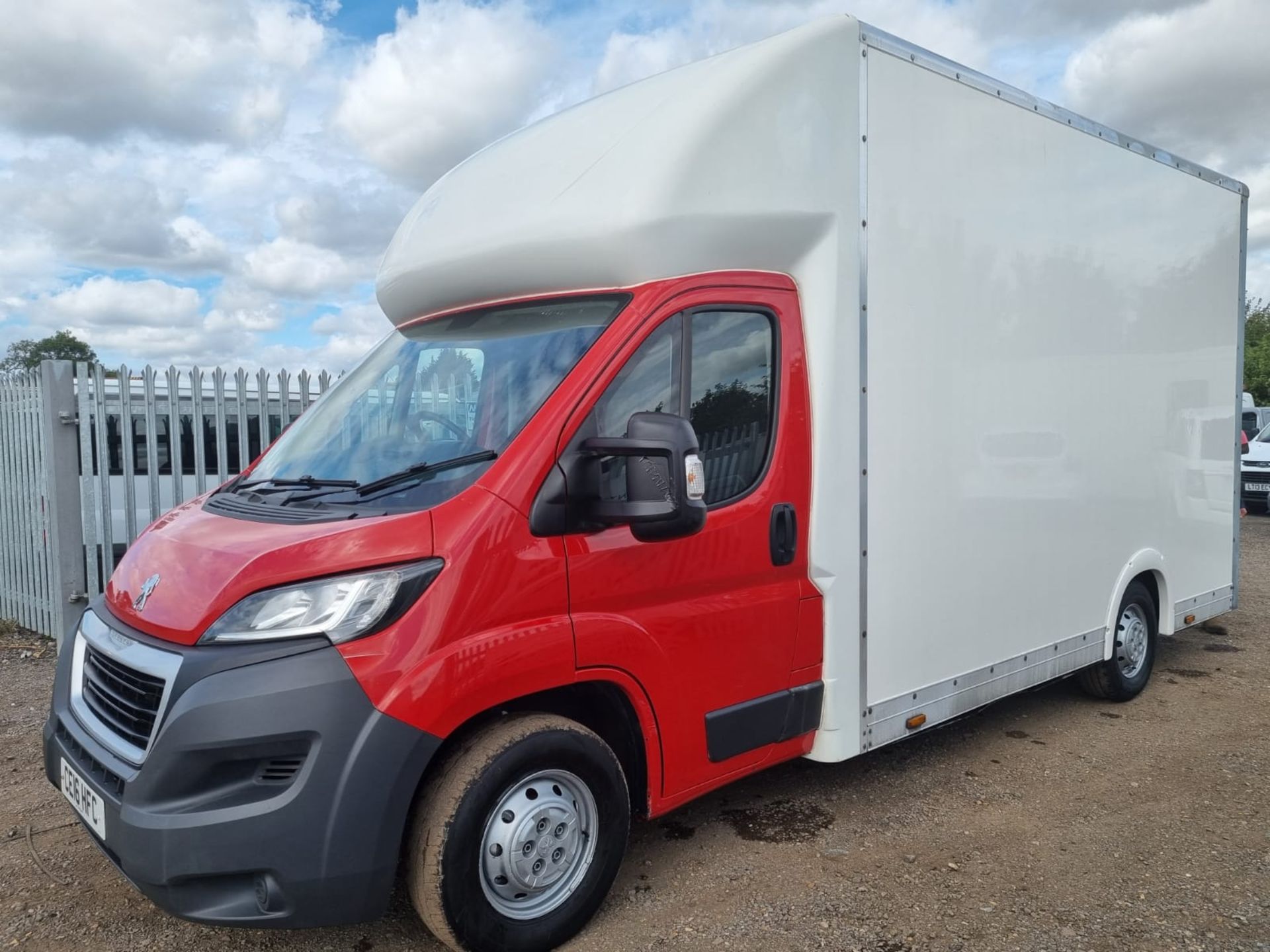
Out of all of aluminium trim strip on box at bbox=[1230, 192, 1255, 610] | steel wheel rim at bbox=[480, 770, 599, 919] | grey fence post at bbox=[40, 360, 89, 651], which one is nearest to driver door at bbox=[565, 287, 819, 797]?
steel wheel rim at bbox=[480, 770, 599, 919]

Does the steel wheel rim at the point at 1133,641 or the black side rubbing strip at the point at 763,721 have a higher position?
the black side rubbing strip at the point at 763,721

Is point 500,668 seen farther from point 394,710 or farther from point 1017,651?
point 1017,651

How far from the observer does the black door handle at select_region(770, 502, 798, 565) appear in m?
3.64

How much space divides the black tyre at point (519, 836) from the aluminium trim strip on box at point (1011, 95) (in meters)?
3.02

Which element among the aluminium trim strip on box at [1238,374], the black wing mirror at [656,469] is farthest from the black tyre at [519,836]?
the aluminium trim strip on box at [1238,374]

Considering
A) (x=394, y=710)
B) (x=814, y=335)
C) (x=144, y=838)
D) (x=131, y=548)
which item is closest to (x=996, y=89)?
(x=814, y=335)

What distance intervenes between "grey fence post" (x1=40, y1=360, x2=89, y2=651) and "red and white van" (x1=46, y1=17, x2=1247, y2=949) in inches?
165

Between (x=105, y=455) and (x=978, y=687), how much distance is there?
6333mm

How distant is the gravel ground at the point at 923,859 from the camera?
3.24 meters

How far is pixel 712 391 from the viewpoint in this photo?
11.5 feet

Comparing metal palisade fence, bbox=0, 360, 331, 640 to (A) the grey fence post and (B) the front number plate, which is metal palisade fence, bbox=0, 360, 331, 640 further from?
(B) the front number plate

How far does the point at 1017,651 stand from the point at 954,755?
67 cm

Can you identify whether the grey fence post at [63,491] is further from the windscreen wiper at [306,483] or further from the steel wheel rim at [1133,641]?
the steel wheel rim at [1133,641]

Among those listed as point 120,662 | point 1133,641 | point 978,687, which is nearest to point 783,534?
point 978,687
